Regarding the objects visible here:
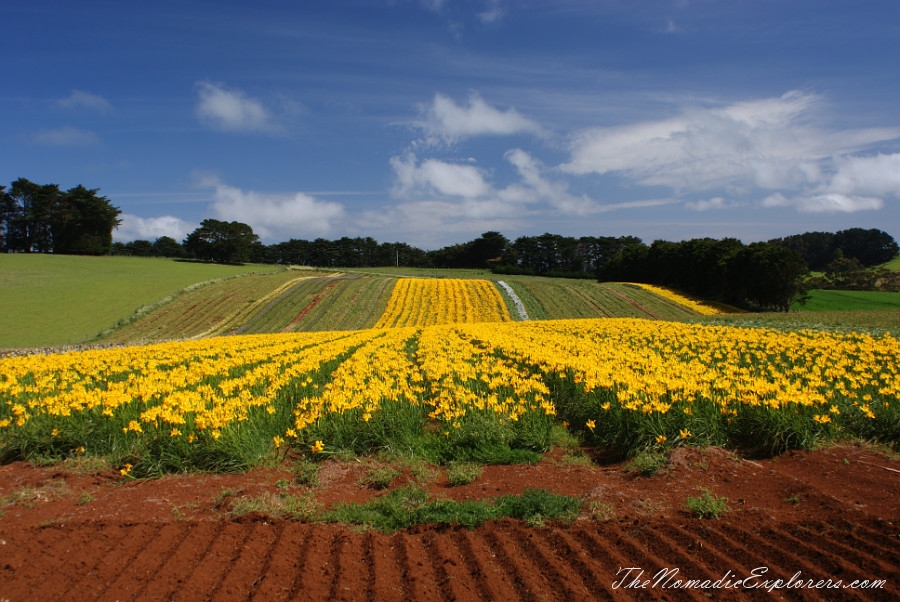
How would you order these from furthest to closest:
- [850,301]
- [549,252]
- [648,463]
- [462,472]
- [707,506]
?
[549,252], [850,301], [462,472], [648,463], [707,506]

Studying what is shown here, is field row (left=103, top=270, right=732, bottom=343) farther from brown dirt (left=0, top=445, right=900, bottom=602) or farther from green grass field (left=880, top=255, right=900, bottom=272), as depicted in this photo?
green grass field (left=880, top=255, right=900, bottom=272)

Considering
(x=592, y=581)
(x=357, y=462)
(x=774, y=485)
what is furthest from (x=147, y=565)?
(x=774, y=485)

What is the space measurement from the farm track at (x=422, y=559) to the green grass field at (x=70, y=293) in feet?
113

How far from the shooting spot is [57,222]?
87.6 m

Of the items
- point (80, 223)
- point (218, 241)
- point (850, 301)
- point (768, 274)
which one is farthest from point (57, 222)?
point (850, 301)

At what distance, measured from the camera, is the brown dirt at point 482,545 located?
3.85 m

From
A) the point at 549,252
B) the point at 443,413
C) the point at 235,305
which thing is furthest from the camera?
the point at 549,252

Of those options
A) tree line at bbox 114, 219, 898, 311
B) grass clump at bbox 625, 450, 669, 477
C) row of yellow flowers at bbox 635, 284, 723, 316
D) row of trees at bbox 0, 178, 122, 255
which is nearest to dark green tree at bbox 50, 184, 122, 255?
row of trees at bbox 0, 178, 122, 255

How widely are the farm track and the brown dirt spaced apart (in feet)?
0.05

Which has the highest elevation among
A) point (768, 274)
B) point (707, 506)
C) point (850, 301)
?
point (768, 274)

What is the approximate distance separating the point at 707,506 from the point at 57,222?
11087 cm

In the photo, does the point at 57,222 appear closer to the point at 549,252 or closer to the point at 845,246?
the point at 549,252

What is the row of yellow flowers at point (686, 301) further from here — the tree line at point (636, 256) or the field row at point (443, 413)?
the field row at point (443, 413)

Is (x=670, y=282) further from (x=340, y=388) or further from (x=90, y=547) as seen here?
(x=90, y=547)
